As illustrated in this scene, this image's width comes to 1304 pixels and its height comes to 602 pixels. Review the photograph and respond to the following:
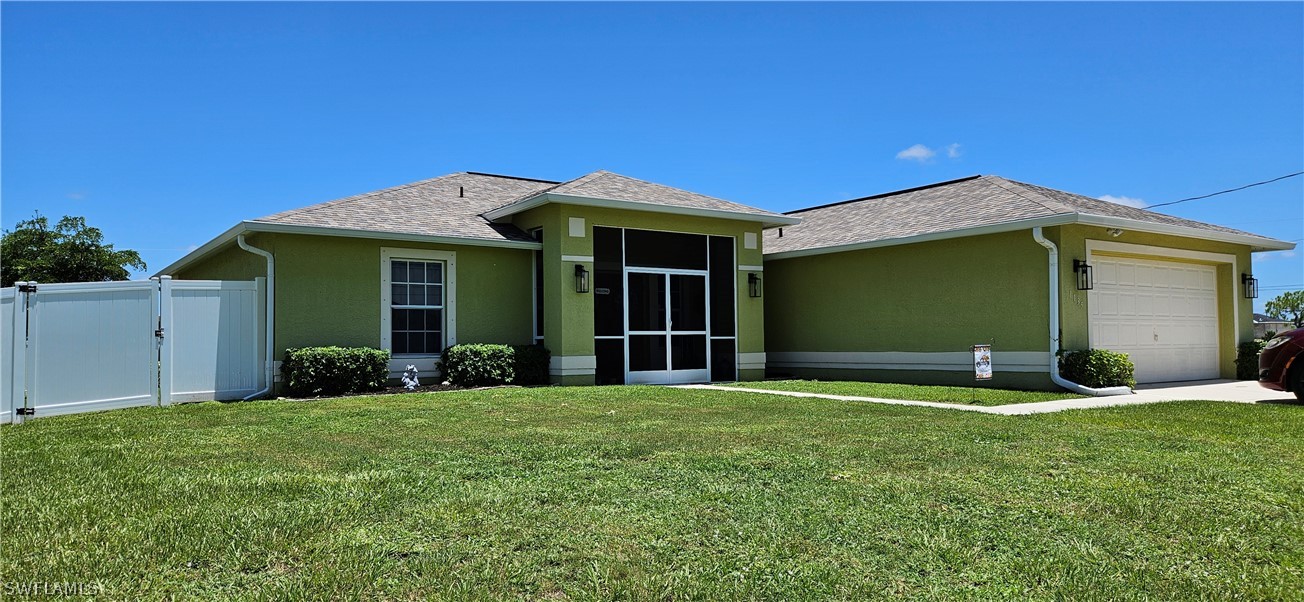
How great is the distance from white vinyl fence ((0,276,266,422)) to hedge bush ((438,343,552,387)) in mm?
2911

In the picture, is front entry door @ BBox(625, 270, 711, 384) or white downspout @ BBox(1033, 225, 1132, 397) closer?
white downspout @ BBox(1033, 225, 1132, 397)

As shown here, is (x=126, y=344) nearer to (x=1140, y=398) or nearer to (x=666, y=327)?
(x=666, y=327)

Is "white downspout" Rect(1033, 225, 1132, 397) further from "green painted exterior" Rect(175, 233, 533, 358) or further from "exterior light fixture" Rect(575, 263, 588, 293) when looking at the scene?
"green painted exterior" Rect(175, 233, 533, 358)

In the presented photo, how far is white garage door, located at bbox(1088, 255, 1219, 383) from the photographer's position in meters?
14.1

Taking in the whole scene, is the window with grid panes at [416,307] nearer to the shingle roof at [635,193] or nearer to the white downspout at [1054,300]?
the shingle roof at [635,193]

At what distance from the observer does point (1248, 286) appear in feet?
52.8

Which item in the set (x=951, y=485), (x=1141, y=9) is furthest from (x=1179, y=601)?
(x=1141, y=9)

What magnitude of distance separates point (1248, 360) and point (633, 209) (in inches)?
471

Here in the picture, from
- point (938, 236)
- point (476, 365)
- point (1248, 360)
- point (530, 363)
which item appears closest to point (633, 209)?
point (530, 363)

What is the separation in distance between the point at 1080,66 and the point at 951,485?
53.1 feet

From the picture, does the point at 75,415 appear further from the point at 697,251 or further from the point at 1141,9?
the point at 1141,9

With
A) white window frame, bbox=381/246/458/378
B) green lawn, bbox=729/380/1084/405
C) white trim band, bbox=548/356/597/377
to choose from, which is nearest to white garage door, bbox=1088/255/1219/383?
green lawn, bbox=729/380/1084/405

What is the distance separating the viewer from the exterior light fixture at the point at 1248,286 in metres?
16.1

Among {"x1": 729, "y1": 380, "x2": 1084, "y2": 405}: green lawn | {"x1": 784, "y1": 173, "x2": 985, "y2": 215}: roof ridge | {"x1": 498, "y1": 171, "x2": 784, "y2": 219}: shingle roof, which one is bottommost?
{"x1": 729, "y1": 380, "x2": 1084, "y2": 405}: green lawn
